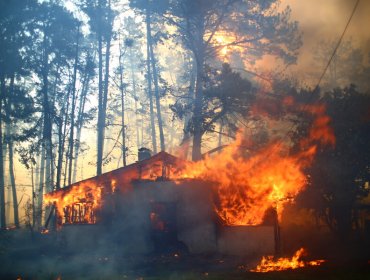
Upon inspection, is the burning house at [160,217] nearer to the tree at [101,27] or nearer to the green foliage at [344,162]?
the green foliage at [344,162]

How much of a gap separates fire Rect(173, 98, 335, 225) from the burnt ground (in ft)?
9.55

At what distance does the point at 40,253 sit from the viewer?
2000 cm

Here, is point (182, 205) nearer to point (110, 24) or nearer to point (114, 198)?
point (114, 198)

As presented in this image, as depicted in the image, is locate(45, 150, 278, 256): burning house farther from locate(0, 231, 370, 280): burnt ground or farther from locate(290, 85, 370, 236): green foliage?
locate(290, 85, 370, 236): green foliage

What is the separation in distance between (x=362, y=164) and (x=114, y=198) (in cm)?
1378

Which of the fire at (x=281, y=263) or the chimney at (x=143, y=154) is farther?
the chimney at (x=143, y=154)

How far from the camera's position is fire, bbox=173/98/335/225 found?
1858 cm

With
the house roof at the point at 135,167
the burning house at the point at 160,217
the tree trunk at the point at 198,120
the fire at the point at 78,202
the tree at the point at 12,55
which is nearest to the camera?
the burning house at the point at 160,217

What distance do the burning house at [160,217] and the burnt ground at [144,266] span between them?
77cm

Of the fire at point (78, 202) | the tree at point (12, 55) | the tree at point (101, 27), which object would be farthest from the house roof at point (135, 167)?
the tree at point (12, 55)

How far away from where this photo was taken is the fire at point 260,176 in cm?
1858

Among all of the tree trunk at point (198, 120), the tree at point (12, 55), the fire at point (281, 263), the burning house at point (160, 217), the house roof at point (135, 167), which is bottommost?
the fire at point (281, 263)

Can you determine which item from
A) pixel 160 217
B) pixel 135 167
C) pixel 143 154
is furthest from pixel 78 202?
pixel 160 217

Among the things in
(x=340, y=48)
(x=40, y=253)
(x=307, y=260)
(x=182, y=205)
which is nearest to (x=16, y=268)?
(x=40, y=253)
